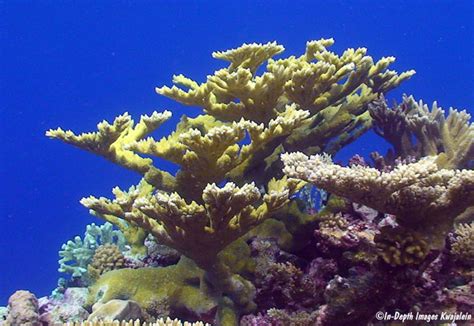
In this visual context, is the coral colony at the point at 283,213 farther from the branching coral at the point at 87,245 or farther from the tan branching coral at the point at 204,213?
the branching coral at the point at 87,245

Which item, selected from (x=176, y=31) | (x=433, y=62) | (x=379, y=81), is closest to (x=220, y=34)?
(x=176, y=31)

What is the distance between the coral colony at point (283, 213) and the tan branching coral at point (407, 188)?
11 mm

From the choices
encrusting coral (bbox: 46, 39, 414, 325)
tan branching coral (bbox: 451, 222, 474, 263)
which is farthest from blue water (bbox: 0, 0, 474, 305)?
tan branching coral (bbox: 451, 222, 474, 263)

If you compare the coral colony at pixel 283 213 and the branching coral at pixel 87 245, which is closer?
the coral colony at pixel 283 213

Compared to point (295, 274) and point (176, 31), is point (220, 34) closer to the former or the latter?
point (176, 31)

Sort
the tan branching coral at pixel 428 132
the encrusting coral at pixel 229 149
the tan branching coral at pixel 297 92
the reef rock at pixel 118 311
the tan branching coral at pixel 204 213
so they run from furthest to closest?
the tan branching coral at pixel 428 132
the tan branching coral at pixel 297 92
the reef rock at pixel 118 311
the encrusting coral at pixel 229 149
the tan branching coral at pixel 204 213

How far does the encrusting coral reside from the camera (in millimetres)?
3850

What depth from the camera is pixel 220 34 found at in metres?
50.1

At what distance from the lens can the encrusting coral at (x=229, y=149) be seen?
3850mm

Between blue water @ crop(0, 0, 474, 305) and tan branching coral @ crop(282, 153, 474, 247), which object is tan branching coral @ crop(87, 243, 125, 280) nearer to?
tan branching coral @ crop(282, 153, 474, 247)

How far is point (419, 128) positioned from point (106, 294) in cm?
435
